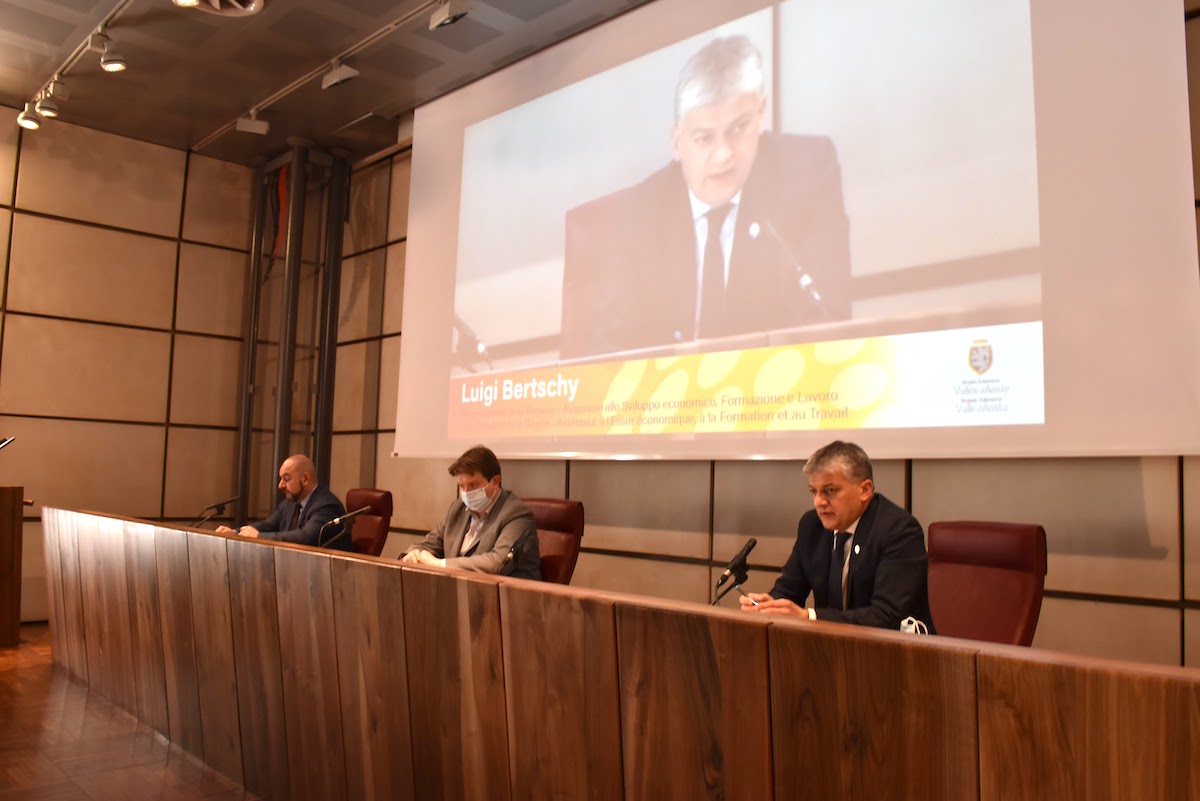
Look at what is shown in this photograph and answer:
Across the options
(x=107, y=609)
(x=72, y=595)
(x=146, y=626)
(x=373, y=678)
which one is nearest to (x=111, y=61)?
(x=72, y=595)

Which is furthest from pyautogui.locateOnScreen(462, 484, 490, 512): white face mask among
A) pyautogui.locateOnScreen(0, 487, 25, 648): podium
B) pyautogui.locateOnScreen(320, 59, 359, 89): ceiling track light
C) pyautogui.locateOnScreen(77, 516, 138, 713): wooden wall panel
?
pyautogui.locateOnScreen(0, 487, 25, 648): podium

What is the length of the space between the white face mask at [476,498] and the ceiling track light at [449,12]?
2.36 meters

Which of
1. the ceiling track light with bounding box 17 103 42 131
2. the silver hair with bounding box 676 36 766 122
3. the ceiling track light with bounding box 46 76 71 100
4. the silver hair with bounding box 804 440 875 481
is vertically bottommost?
the silver hair with bounding box 804 440 875 481

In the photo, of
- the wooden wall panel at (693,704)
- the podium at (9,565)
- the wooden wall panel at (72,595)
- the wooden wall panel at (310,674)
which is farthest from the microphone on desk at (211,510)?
the wooden wall panel at (693,704)

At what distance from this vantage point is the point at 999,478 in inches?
125

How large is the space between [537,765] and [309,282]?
5.73 m

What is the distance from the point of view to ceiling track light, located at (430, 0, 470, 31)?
4.28 meters

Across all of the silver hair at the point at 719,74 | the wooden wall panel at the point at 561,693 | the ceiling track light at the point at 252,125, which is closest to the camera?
the wooden wall panel at the point at 561,693

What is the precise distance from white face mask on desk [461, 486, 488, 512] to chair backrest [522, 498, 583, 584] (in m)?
0.23

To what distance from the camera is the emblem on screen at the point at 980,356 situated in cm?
299

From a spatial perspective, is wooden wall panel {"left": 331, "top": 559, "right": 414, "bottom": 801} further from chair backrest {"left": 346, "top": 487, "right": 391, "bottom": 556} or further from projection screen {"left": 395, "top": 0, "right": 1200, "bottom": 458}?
chair backrest {"left": 346, "top": 487, "right": 391, "bottom": 556}

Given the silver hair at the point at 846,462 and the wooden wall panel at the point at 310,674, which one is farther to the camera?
the silver hair at the point at 846,462

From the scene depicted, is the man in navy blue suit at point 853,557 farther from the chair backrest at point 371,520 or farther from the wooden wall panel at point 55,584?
the wooden wall panel at point 55,584

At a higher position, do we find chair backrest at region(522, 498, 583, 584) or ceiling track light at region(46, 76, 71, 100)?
ceiling track light at region(46, 76, 71, 100)
